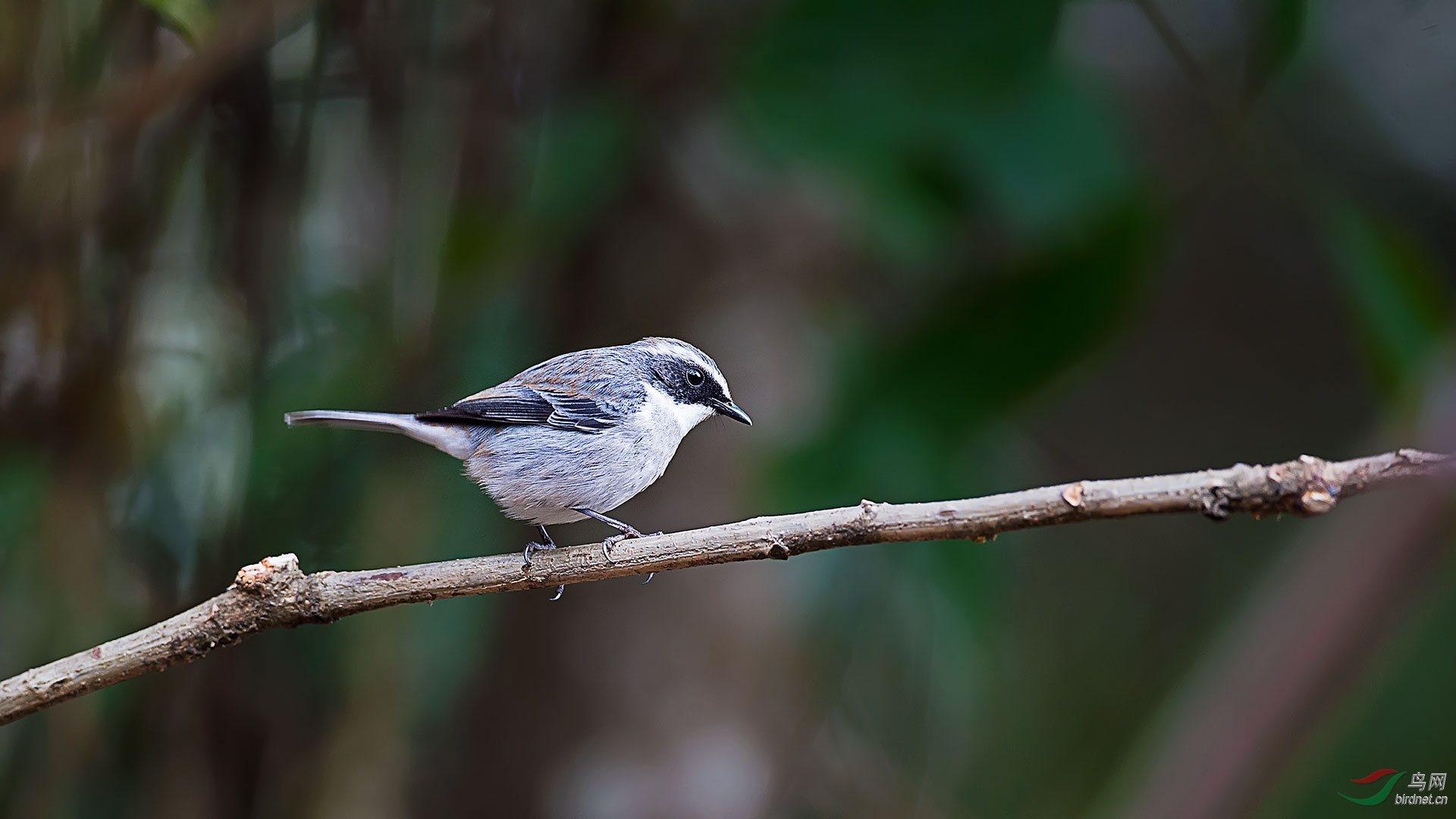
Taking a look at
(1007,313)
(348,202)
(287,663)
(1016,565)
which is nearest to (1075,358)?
(1007,313)

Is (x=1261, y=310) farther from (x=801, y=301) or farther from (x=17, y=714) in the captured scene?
(x=17, y=714)

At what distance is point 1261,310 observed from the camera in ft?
20.6

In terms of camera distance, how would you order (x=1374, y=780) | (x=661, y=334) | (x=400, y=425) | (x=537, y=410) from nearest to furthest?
1. (x=400, y=425)
2. (x=537, y=410)
3. (x=1374, y=780)
4. (x=661, y=334)

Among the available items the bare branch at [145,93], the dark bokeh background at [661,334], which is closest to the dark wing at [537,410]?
the dark bokeh background at [661,334]

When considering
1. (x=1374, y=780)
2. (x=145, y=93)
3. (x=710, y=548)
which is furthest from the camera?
(x=1374, y=780)

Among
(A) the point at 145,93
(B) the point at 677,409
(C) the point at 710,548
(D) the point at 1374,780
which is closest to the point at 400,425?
(B) the point at 677,409

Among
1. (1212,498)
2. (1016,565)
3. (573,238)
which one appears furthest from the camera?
(1016,565)

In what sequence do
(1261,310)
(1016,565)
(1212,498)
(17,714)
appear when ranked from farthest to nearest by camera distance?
(1261,310)
(1016,565)
(17,714)
(1212,498)

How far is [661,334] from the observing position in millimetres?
4359

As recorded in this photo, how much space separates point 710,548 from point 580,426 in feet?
3.25

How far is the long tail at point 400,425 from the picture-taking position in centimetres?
186

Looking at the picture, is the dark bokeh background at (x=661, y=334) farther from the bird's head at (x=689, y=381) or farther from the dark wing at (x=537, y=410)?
the dark wing at (x=537, y=410)

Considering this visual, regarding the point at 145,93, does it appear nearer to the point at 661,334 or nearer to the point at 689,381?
the point at 661,334

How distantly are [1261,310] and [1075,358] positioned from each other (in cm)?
338
